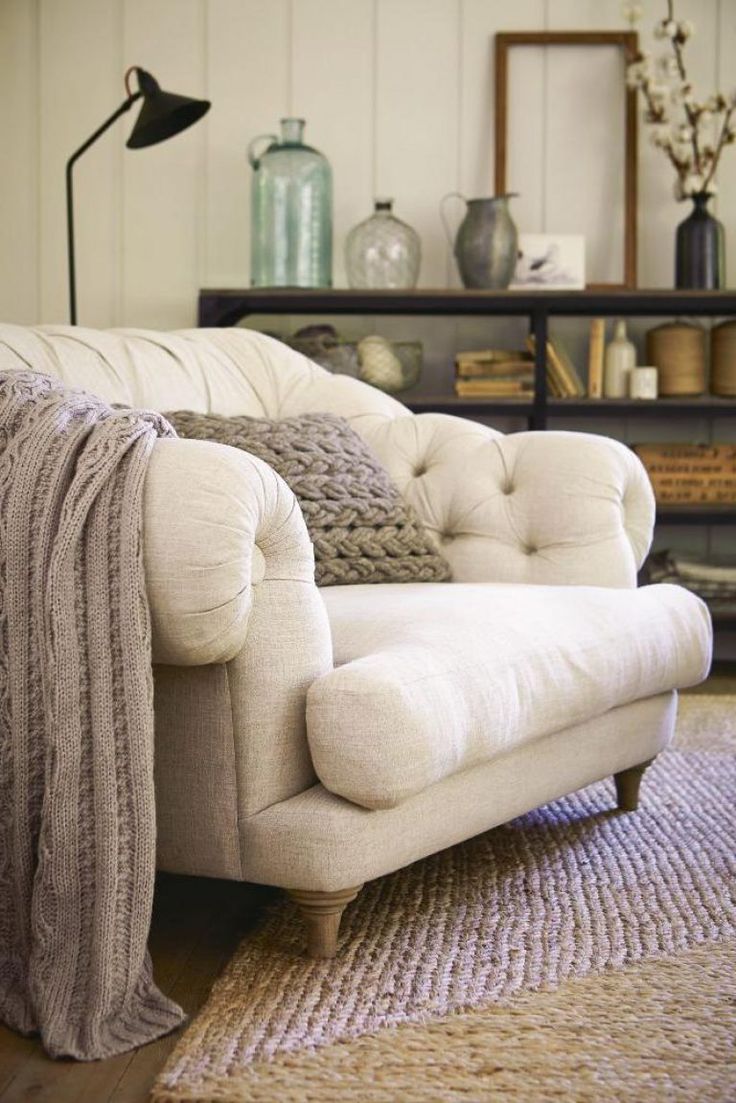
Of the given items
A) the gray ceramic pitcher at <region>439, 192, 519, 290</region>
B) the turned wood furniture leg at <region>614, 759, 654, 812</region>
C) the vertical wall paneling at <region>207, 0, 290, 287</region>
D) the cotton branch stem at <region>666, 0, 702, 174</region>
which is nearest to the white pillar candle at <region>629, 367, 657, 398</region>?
the gray ceramic pitcher at <region>439, 192, 519, 290</region>

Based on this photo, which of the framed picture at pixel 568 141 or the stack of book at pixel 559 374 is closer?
the stack of book at pixel 559 374

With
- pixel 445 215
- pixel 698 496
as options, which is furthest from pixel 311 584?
pixel 445 215

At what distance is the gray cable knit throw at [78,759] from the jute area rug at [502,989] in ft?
0.39

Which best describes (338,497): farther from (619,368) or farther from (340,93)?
(340,93)

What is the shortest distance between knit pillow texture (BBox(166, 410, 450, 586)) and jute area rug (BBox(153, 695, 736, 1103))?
46 cm

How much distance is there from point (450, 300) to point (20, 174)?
1402 millimetres

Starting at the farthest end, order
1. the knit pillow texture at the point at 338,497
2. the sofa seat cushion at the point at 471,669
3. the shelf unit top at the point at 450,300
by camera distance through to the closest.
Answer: the shelf unit top at the point at 450,300 → the knit pillow texture at the point at 338,497 → the sofa seat cushion at the point at 471,669

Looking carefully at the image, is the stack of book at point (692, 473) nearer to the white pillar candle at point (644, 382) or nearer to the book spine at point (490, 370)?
the white pillar candle at point (644, 382)

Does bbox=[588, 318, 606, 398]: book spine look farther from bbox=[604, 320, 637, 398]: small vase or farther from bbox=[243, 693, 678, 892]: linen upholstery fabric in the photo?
bbox=[243, 693, 678, 892]: linen upholstery fabric

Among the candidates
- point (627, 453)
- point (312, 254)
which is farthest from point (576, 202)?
point (627, 453)

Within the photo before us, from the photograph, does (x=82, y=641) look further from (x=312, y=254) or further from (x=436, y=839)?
(x=312, y=254)

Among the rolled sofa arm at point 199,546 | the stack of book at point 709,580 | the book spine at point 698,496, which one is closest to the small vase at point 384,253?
the book spine at point 698,496

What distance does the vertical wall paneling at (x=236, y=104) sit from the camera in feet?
13.4

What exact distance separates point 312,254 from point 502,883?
236 centimetres
